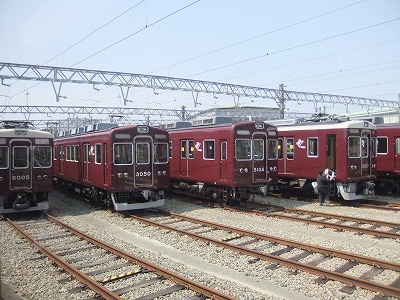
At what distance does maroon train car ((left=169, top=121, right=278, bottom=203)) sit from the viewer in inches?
565

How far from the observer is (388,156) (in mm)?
17656

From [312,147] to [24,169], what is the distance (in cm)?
1119

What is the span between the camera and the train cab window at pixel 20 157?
13.3m

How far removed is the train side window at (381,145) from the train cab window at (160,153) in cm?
1036

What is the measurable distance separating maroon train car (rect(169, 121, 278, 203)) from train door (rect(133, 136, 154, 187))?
252cm

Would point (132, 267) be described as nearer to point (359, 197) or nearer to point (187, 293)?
point (187, 293)

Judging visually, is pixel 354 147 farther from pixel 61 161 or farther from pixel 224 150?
pixel 61 161

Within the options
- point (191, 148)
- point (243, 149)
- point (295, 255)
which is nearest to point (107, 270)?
point (295, 255)

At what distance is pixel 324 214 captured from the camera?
12.7 m

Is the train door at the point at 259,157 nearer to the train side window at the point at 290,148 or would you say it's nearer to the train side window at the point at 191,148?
the train side window at the point at 290,148

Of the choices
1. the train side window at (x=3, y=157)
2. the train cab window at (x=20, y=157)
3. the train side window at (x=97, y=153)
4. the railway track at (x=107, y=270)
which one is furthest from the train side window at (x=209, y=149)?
the train side window at (x=3, y=157)

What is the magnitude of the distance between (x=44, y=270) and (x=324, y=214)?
8698mm

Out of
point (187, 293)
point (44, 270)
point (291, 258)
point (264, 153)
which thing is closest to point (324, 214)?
point (264, 153)

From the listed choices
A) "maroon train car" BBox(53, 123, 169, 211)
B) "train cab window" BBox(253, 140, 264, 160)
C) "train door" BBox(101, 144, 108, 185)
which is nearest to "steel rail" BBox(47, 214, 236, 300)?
"maroon train car" BBox(53, 123, 169, 211)
